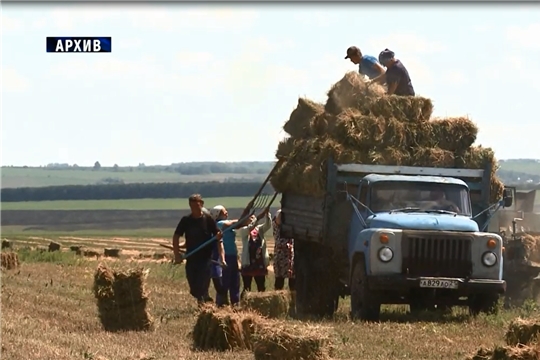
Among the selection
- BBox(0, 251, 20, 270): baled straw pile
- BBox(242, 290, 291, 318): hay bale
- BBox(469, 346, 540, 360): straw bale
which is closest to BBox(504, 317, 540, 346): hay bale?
BBox(469, 346, 540, 360): straw bale

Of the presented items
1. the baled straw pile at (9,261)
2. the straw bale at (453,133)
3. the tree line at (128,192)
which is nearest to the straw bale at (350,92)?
the straw bale at (453,133)

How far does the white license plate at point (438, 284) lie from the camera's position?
1773cm

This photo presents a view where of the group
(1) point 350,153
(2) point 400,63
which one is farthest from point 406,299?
(2) point 400,63

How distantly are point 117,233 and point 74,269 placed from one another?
81.3 meters

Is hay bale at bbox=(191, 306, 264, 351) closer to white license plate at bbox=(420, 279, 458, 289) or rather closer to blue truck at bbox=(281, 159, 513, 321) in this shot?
blue truck at bbox=(281, 159, 513, 321)

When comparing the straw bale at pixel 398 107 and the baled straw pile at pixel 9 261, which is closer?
the straw bale at pixel 398 107

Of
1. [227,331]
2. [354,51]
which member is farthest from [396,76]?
[227,331]

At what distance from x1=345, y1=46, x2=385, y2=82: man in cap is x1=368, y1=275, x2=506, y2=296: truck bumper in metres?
4.27

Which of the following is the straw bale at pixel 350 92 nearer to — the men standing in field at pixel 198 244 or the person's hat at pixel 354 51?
the person's hat at pixel 354 51

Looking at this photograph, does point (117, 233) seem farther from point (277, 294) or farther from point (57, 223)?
point (277, 294)

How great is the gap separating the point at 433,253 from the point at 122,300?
14.7ft

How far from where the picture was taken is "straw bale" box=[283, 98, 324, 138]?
20672 millimetres

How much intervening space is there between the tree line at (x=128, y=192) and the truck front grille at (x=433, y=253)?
148001 millimetres

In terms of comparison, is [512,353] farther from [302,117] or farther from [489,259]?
[302,117]
